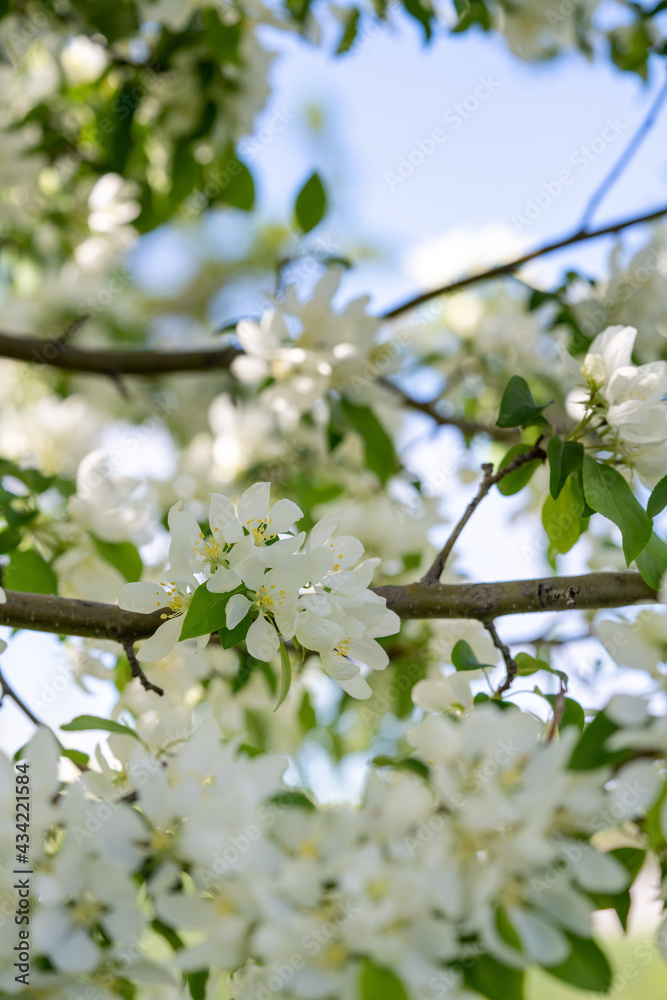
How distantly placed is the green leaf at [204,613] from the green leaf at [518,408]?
1.33 ft

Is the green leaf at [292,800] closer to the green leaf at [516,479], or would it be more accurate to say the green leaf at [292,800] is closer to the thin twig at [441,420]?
the green leaf at [516,479]

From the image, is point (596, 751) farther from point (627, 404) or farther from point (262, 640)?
point (627, 404)

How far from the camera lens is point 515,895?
0.66m

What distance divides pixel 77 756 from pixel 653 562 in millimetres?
725

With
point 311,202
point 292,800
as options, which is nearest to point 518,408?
point 292,800

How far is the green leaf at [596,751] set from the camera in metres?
0.72

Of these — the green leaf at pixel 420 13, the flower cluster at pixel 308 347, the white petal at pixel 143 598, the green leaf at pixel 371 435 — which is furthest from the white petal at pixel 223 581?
the green leaf at pixel 420 13

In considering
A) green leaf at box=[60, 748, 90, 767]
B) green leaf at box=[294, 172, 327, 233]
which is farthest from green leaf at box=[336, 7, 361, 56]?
green leaf at box=[60, 748, 90, 767]

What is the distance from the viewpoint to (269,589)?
2.87 feet

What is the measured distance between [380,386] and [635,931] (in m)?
6.53

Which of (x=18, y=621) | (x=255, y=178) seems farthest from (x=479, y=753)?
(x=255, y=178)

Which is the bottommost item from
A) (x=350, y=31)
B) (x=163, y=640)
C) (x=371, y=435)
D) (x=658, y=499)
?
(x=371, y=435)

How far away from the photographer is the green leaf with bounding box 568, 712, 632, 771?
0.72 m

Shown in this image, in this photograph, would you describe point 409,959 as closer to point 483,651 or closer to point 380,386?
point 483,651
